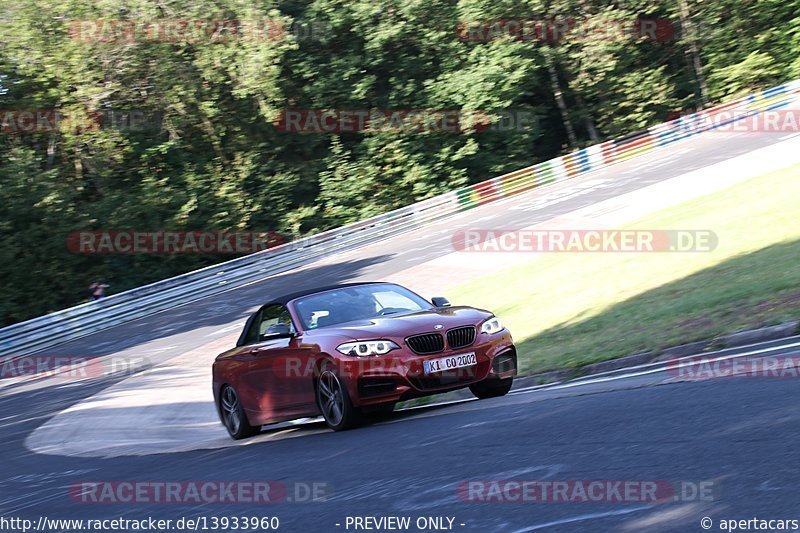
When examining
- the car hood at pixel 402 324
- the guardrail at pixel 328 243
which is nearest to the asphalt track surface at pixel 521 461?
the car hood at pixel 402 324

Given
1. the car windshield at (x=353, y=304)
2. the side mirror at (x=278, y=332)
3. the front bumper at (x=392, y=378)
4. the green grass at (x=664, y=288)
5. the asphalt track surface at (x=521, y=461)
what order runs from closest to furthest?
the asphalt track surface at (x=521, y=461) < the front bumper at (x=392, y=378) < the side mirror at (x=278, y=332) < the car windshield at (x=353, y=304) < the green grass at (x=664, y=288)

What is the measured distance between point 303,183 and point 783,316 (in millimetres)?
38246

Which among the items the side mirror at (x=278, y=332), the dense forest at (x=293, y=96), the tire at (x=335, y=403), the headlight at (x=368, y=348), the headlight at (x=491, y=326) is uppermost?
the dense forest at (x=293, y=96)

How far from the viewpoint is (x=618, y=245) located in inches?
1040

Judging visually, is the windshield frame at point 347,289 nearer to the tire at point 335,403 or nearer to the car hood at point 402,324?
the car hood at point 402,324

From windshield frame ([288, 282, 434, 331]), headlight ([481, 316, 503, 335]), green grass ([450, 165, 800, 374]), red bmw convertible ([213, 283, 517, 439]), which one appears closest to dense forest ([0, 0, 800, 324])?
green grass ([450, 165, 800, 374])

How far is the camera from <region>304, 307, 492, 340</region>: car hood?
986 centimetres

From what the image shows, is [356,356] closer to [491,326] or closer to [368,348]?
[368,348]

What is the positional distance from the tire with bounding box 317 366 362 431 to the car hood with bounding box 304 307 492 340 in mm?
434

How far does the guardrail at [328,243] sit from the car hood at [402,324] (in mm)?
20263

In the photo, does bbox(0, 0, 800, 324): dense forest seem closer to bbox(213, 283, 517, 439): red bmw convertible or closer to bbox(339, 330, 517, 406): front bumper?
bbox(213, 283, 517, 439): red bmw convertible

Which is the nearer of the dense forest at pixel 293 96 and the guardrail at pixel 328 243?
the guardrail at pixel 328 243

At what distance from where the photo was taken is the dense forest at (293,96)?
41375 mm

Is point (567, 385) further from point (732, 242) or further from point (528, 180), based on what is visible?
point (528, 180)
